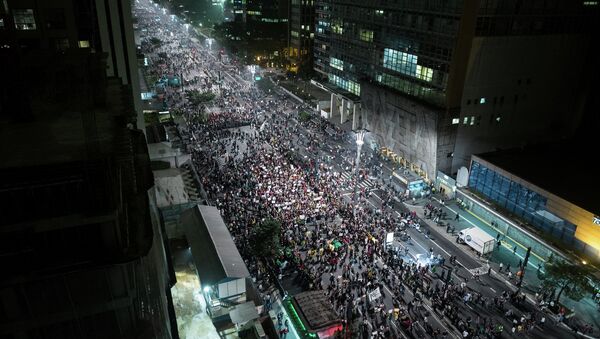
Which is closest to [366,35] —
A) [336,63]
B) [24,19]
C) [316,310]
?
[336,63]

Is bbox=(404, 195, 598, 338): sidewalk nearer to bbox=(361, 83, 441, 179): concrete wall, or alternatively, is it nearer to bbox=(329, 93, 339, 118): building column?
bbox=(361, 83, 441, 179): concrete wall

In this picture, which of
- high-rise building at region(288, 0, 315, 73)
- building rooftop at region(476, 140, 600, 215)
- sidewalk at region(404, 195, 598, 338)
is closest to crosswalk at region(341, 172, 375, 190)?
sidewalk at region(404, 195, 598, 338)

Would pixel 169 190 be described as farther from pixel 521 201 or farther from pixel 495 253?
pixel 521 201

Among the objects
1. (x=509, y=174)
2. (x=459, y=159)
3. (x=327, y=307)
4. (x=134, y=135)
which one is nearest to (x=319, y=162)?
(x=459, y=159)

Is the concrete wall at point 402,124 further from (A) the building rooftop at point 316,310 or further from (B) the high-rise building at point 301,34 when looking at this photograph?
(B) the high-rise building at point 301,34

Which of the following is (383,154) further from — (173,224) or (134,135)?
(134,135)

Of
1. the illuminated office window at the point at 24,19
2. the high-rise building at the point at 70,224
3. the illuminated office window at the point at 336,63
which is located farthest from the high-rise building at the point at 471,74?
the high-rise building at the point at 70,224
